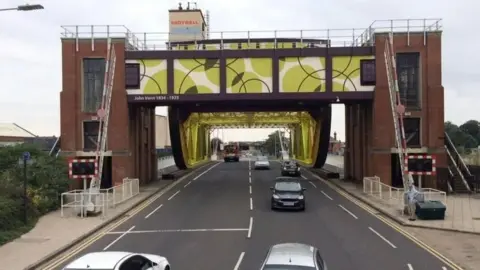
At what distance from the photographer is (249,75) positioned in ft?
131

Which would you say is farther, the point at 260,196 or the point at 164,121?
the point at 164,121

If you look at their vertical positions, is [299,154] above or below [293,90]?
below

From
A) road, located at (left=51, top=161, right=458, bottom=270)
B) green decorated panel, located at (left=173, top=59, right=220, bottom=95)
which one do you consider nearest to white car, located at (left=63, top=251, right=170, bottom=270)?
road, located at (left=51, top=161, right=458, bottom=270)

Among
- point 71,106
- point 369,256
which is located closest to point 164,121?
point 71,106

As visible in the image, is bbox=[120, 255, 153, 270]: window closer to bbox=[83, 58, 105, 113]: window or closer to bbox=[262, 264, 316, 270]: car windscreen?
bbox=[262, 264, 316, 270]: car windscreen

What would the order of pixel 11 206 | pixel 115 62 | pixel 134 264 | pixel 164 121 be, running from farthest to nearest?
pixel 164 121 < pixel 115 62 < pixel 11 206 < pixel 134 264

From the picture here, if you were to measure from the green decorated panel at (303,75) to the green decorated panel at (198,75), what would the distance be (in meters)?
4.49

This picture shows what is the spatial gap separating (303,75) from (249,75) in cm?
366

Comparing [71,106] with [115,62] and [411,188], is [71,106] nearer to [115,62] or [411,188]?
[115,62]

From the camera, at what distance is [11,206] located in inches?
912

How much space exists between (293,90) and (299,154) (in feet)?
228

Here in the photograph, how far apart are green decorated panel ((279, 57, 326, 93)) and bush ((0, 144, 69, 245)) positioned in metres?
15.6

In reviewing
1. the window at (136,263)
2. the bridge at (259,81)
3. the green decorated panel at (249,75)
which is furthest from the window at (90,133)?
the window at (136,263)

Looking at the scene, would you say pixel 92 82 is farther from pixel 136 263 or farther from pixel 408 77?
pixel 136 263
